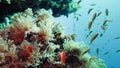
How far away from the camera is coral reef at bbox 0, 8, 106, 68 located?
491 cm

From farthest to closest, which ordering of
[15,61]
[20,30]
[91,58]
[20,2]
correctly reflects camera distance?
[20,2], [91,58], [20,30], [15,61]

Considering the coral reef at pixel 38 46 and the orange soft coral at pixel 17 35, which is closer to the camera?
the coral reef at pixel 38 46

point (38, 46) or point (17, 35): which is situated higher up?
point (17, 35)

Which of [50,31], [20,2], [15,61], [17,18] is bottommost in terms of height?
[15,61]

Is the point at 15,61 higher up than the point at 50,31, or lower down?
lower down

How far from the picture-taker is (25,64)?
193 inches

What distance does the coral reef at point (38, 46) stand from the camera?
491 cm

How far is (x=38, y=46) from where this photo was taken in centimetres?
527

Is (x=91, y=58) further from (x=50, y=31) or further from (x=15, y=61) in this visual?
(x=15, y=61)

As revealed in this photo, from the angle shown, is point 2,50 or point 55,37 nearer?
point 2,50

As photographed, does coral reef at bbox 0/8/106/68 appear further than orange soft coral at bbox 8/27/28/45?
No

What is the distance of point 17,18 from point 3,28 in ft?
1.29

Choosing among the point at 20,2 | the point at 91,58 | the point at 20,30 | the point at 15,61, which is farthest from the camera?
the point at 20,2

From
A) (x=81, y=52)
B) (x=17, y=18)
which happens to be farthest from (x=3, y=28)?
(x=81, y=52)
